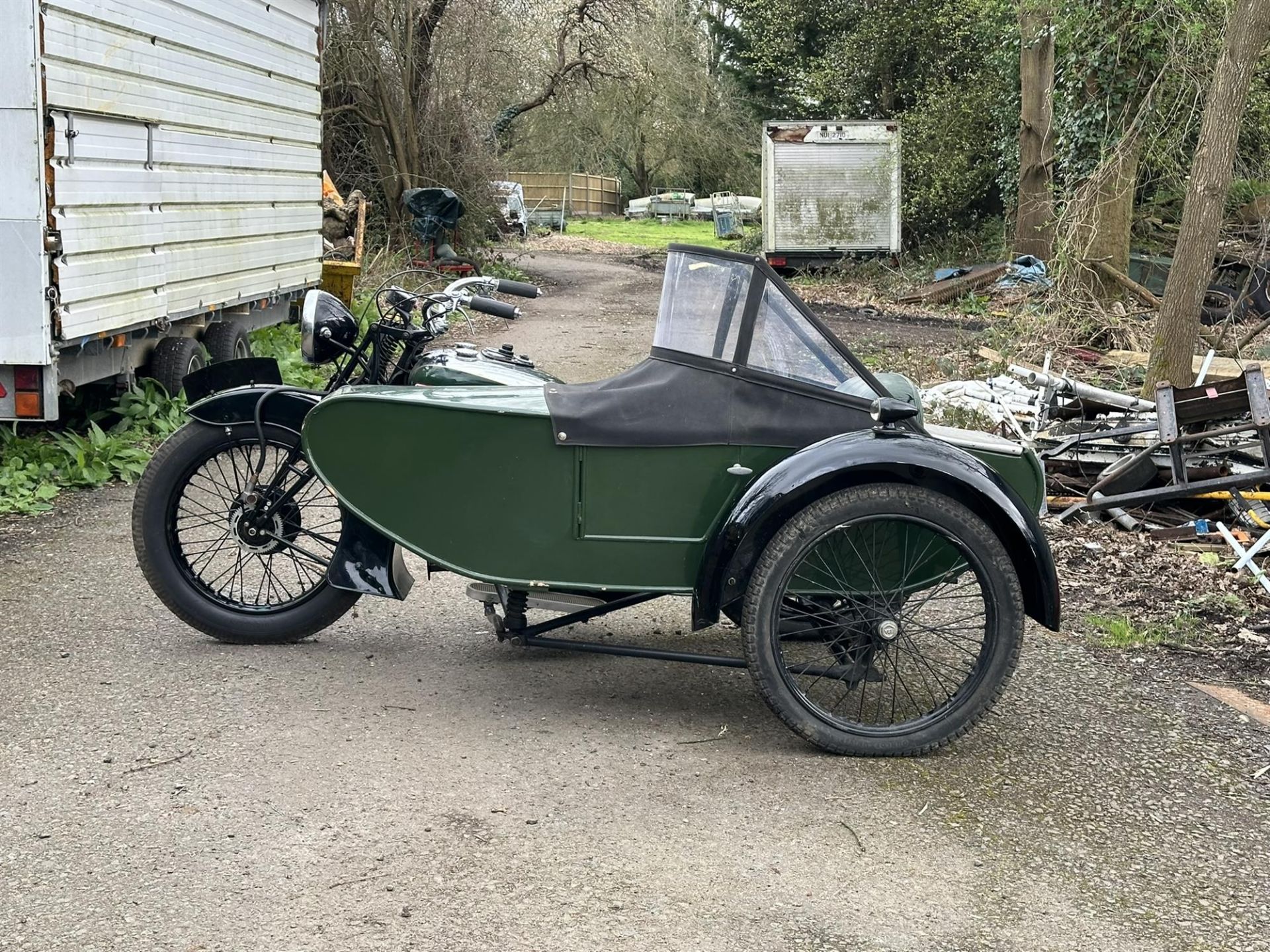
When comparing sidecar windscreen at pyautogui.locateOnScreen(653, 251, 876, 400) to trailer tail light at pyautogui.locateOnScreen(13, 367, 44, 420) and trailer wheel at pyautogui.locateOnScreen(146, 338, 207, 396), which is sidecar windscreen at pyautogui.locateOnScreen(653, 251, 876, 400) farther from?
trailer wheel at pyautogui.locateOnScreen(146, 338, 207, 396)

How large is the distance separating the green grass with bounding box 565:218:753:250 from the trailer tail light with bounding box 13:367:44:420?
83.5 feet

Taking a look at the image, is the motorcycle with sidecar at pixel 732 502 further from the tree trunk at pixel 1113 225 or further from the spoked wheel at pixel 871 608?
the tree trunk at pixel 1113 225

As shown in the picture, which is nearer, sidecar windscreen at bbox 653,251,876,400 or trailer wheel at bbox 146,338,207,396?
sidecar windscreen at bbox 653,251,876,400

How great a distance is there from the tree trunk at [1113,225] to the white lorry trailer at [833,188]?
8596mm

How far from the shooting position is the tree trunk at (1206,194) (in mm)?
8148

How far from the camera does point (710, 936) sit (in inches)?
116

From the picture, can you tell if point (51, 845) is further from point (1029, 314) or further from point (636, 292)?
point (636, 292)

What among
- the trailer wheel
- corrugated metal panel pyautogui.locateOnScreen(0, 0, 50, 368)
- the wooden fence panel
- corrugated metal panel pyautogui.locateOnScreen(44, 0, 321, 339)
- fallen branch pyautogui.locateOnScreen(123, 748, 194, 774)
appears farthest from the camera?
the wooden fence panel

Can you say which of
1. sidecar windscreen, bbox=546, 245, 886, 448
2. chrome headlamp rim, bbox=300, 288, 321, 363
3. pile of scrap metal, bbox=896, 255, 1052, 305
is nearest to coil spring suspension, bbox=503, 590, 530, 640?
sidecar windscreen, bbox=546, 245, 886, 448

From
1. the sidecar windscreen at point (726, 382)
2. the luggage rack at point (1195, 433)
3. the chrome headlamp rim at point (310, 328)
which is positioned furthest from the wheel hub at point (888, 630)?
the luggage rack at point (1195, 433)

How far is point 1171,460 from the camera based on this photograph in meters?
6.81

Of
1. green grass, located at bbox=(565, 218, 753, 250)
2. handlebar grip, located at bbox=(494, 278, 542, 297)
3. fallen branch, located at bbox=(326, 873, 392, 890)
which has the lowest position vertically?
fallen branch, located at bbox=(326, 873, 392, 890)

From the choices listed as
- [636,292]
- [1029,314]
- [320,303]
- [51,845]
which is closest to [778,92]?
[636,292]

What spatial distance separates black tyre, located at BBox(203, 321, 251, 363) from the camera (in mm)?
9711
